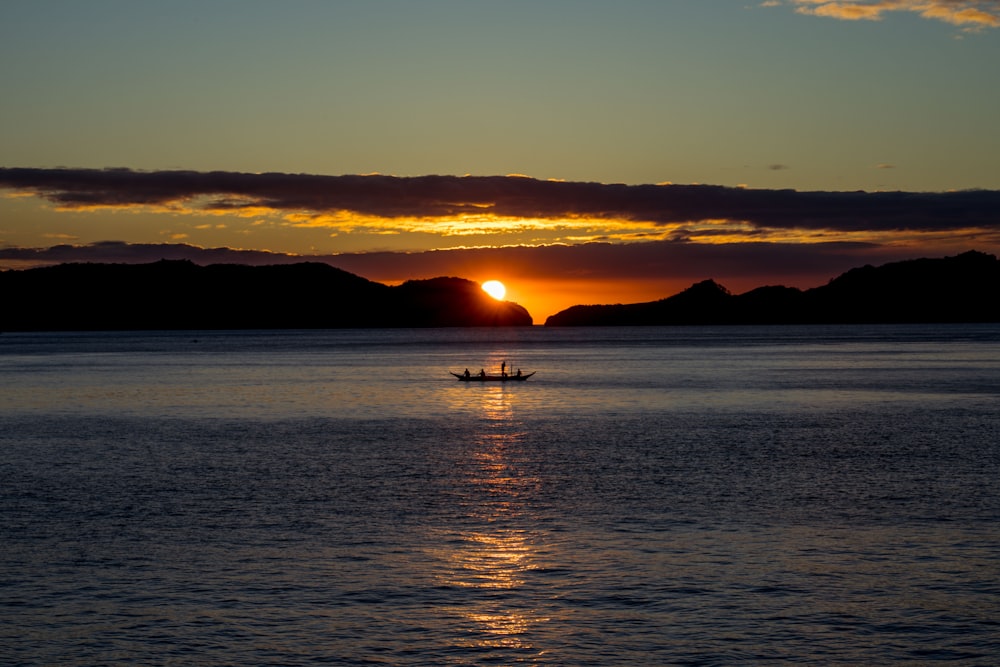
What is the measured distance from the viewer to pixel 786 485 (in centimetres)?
4294

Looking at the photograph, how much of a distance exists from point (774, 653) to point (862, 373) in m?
117

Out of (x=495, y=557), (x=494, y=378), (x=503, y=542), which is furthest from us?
(x=494, y=378)

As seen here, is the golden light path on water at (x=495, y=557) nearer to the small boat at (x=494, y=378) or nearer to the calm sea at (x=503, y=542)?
the calm sea at (x=503, y=542)

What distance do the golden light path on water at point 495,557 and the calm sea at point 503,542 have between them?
112mm

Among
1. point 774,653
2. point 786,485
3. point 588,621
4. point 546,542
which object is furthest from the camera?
point 786,485

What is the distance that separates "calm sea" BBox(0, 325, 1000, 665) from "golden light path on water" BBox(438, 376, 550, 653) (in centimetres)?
11

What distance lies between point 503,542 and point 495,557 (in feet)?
6.70

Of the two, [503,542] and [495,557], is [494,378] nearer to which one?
[503,542]

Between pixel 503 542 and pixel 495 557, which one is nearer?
pixel 495 557

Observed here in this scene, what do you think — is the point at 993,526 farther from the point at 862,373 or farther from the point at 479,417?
A: the point at 862,373

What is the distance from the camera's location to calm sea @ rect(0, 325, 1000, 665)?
22984 mm

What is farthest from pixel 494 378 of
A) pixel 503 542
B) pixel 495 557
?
pixel 495 557

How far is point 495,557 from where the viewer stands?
30.1 meters

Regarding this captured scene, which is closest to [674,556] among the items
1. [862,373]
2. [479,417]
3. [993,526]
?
[993,526]
